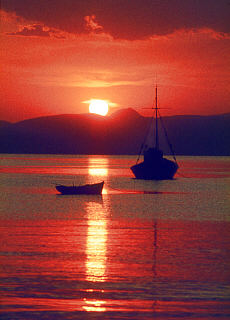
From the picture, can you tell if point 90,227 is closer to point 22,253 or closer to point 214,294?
point 22,253

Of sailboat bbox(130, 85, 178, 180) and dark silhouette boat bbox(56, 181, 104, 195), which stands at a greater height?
sailboat bbox(130, 85, 178, 180)

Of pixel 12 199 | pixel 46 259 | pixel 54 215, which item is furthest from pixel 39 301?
pixel 12 199

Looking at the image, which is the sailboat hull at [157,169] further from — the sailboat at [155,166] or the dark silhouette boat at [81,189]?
the dark silhouette boat at [81,189]

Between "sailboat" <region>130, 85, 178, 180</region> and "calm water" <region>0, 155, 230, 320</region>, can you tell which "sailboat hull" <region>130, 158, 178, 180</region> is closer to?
"sailboat" <region>130, 85, 178, 180</region>

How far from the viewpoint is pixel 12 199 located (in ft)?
286

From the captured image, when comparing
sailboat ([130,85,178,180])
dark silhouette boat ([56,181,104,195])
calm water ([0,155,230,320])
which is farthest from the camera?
sailboat ([130,85,178,180])

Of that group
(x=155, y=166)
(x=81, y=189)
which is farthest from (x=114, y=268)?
(x=155, y=166)

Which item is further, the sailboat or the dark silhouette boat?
the sailboat

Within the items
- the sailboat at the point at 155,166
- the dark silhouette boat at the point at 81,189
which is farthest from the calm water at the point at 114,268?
the sailboat at the point at 155,166

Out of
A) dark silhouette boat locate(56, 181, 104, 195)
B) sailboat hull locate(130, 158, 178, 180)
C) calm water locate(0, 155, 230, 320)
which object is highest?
sailboat hull locate(130, 158, 178, 180)

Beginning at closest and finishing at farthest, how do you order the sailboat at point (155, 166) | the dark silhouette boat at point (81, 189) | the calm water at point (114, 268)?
the calm water at point (114, 268), the dark silhouette boat at point (81, 189), the sailboat at point (155, 166)

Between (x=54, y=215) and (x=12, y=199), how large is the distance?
1043 inches

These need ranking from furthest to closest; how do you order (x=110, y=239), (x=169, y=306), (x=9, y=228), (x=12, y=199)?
(x=12, y=199) → (x=9, y=228) → (x=110, y=239) → (x=169, y=306)

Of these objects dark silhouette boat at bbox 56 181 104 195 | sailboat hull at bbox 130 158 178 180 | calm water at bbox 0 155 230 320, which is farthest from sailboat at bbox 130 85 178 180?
calm water at bbox 0 155 230 320
